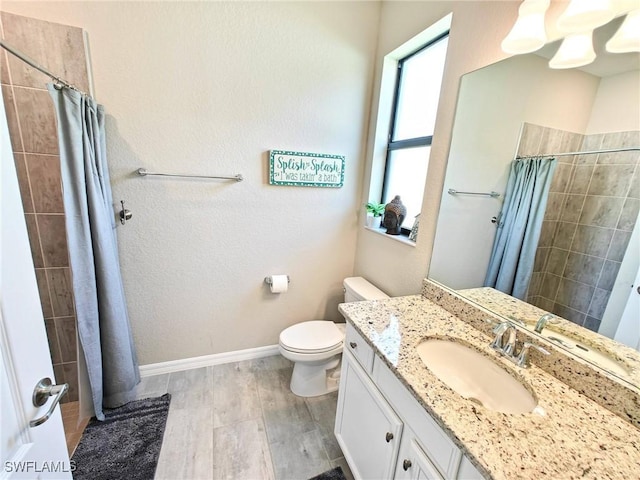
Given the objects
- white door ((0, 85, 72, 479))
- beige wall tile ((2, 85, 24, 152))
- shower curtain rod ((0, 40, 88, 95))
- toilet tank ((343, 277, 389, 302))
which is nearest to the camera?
white door ((0, 85, 72, 479))

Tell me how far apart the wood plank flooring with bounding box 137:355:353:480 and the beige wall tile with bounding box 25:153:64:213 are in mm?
1293

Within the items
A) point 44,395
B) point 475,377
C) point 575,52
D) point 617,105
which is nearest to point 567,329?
point 475,377

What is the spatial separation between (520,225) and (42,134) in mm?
2414

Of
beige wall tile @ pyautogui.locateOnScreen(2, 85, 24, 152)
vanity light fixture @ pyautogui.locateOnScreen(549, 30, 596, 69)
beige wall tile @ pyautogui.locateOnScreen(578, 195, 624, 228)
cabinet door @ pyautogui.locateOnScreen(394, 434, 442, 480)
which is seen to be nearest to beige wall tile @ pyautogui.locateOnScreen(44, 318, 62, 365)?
beige wall tile @ pyautogui.locateOnScreen(2, 85, 24, 152)

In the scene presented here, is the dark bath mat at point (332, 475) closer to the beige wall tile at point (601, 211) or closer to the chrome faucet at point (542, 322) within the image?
the chrome faucet at point (542, 322)

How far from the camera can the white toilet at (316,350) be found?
171 cm

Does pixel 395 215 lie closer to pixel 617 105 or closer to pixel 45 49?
pixel 617 105

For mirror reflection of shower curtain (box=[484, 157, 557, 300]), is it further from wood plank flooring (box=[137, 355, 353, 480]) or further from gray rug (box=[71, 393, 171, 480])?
gray rug (box=[71, 393, 171, 480])

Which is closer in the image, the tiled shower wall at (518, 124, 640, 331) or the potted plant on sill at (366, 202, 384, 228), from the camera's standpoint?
the tiled shower wall at (518, 124, 640, 331)

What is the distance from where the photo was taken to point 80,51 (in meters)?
1.42

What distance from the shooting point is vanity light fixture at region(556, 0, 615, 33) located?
83cm

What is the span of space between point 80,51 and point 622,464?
2647 millimetres

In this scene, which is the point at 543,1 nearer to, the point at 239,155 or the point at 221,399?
the point at 239,155

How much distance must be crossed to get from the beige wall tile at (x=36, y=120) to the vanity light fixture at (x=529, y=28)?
221cm
